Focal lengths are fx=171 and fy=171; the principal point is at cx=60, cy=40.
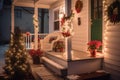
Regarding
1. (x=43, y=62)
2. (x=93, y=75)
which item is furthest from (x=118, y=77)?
(x=43, y=62)

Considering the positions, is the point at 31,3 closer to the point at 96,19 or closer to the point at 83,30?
the point at 83,30

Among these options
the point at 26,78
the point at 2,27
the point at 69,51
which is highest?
the point at 2,27

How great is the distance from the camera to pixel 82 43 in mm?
7438

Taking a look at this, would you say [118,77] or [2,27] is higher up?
[2,27]

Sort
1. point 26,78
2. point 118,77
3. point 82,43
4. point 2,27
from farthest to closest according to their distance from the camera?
point 2,27
point 82,43
point 26,78
point 118,77

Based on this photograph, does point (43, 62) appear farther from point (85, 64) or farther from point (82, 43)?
point (85, 64)

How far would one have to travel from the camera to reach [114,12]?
193 inches

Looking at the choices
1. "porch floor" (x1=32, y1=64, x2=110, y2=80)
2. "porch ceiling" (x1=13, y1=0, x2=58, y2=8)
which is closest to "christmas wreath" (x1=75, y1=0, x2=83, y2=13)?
"porch ceiling" (x1=13, y1=0, x2=58, y2=8)

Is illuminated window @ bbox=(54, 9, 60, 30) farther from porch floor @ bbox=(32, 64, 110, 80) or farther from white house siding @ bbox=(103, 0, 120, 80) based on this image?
white house siding @ bbox=(103, 0, 120, 80)

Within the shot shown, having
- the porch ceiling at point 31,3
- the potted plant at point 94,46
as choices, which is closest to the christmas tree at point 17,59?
the potted plant at point 94,46

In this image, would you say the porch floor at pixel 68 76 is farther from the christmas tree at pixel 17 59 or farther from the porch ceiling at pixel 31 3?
the porch ceiling at pixel 31 3

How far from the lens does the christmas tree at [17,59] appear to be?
5812 millimetres

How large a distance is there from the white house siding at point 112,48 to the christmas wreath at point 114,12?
0.25 m

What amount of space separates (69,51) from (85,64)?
Answer: 2.39 ft
